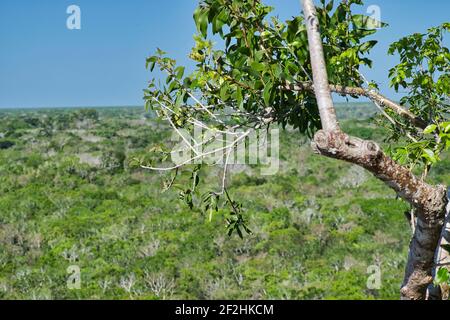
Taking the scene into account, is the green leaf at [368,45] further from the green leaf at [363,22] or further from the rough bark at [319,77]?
the rough bark at [319,77]

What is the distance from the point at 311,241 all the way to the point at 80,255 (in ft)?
20.1

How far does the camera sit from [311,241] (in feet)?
50.4

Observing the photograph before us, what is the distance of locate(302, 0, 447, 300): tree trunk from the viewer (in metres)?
1.84

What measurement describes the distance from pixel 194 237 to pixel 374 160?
14025mm

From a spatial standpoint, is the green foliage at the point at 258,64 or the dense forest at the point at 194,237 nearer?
the green foliage at the point at 258,64

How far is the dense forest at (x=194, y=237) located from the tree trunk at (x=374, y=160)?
5.27m

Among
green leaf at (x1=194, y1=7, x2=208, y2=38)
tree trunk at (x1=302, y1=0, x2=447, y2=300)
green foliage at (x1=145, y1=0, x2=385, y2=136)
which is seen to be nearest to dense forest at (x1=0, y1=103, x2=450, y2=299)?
green foliage at (x1=145, y1=0, x2=385, y2=136)

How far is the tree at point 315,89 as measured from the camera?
6.36 ft

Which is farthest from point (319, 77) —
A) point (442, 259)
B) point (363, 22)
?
point (442, 259)

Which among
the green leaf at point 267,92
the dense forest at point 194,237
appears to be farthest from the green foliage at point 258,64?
the dense forest at point 194,237

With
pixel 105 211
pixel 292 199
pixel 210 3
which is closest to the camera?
pixel 210 3

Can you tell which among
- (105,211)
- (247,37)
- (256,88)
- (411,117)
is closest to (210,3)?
(247,37)
